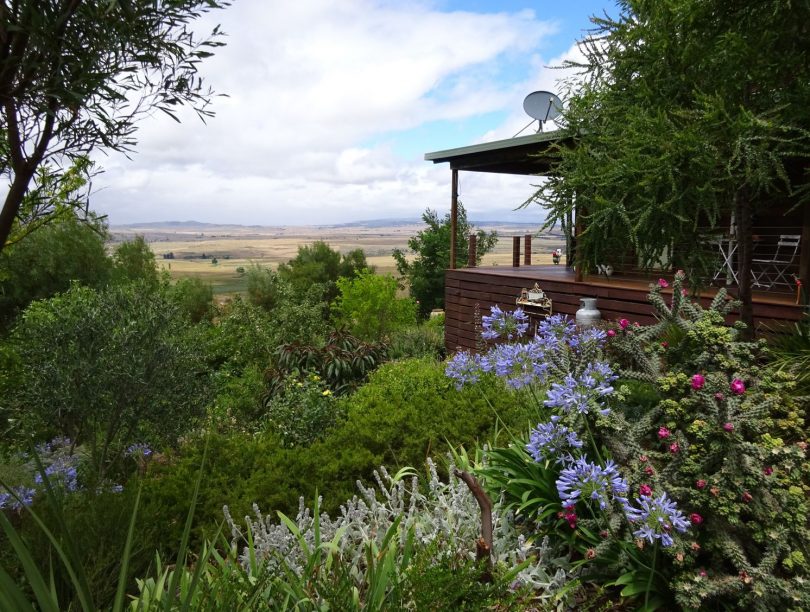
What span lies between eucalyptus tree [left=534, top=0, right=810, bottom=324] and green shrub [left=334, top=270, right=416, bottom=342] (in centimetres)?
862

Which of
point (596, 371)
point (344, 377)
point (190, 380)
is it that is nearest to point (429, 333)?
point (344, 377)

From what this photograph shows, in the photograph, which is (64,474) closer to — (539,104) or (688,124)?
(688,124)

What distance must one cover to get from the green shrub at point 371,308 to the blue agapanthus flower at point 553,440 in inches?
509

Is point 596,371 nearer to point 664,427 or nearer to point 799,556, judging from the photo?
point 664,427

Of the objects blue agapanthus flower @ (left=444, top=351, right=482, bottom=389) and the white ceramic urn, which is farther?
the white ceramic urn

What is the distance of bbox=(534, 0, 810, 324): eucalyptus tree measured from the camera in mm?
5668

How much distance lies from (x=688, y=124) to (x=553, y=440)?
520 centimetres

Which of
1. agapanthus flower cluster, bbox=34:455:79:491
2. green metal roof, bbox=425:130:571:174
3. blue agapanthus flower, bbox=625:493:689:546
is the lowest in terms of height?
agapanthus flower cluster, bbox=34:455:79:491

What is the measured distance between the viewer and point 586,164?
741 cm

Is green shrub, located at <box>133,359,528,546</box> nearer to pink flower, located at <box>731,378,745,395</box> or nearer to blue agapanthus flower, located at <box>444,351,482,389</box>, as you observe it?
blue agapanthus flower, located at <box>444,351,482,389</box>

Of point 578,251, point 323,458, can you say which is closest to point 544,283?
point 578,251

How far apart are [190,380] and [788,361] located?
521cm

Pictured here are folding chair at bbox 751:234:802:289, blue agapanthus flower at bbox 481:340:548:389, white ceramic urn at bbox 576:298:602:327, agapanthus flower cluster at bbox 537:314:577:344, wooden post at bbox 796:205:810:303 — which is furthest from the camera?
folding chair at bbox 751:234:802:289

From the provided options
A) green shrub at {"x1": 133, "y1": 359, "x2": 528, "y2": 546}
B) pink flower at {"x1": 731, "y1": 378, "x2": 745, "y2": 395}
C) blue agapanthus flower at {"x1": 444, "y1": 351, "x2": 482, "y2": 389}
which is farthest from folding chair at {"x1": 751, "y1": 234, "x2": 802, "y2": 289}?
pink flower at {"x1": 731, "y1": 378, "x2": 745, "y2": 395}
